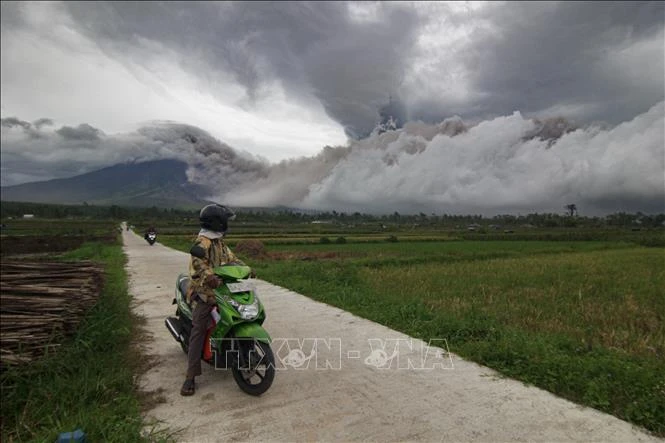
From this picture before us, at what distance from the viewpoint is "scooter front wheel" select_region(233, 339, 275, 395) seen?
3.74 metres

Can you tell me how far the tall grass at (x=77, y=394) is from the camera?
312 centimetres

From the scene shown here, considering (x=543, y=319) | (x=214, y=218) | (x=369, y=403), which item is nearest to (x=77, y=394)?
(x=214, y=218)

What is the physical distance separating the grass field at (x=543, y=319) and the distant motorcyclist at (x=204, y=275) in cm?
323

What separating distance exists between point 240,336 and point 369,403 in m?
1.36

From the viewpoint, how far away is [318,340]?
558 centimetres

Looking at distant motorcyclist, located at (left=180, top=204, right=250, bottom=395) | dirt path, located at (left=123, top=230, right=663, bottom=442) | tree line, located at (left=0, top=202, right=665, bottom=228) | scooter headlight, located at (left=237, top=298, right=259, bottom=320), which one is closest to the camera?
dirt path, located at (left=123, top=230, right=663, bottom=442)

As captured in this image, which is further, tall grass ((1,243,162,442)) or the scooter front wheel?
the scooter front wheel

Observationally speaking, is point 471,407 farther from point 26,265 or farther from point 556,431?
point 26,265

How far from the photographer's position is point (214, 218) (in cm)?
414

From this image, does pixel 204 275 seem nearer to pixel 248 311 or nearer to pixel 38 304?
pixel 248 311

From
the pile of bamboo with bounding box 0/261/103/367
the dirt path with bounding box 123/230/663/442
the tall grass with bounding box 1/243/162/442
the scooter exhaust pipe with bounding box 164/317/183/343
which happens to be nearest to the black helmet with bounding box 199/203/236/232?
the scooter exhaust pipe with bounding box 164/317/183/343

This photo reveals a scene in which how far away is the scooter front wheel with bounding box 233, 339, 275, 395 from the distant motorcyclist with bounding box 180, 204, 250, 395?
17.6 inches

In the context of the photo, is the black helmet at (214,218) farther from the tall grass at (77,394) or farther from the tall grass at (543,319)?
the tall grass at (543,319)

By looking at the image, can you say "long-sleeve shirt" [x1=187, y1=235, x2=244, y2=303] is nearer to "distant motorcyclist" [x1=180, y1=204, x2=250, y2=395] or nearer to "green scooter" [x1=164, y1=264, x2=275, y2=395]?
"distant motorcyclist" [x1=180, y1=204, x2=250, y2=395]
